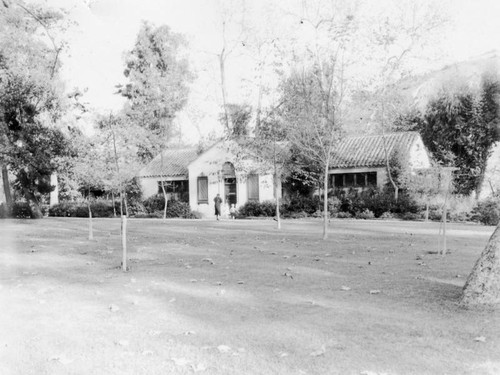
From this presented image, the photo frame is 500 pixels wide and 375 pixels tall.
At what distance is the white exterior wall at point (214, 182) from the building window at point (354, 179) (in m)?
4.58

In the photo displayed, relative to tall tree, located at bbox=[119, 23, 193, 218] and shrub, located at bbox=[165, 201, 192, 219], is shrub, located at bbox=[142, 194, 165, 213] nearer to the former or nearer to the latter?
shrub, located at bbox=[165, 201, 192, 219]

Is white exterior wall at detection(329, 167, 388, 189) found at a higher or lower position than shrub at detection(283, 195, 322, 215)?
higher

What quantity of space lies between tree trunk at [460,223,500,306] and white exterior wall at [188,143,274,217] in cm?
2847

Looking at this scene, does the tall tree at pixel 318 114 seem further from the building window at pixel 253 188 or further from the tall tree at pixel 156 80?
the tall tree at pixel 156 80

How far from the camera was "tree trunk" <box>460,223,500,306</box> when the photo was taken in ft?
23.2

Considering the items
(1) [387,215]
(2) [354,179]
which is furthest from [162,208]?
(1) [387,215]

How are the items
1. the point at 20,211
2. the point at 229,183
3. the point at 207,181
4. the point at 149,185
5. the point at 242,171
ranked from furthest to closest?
the point at 149,185 → the point at 207,181 → the point at 229,183 → the point at 20,211 → the point at 242,171

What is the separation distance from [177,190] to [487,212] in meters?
22.9

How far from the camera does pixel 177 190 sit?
40938mm

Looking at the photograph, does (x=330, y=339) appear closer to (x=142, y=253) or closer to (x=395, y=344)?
(x=395, y=344)

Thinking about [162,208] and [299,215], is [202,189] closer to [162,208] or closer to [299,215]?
[162,208]

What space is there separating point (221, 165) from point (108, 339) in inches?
1254

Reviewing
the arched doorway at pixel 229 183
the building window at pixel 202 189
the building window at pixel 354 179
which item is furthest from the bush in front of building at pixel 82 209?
the building window at pixel 354 179

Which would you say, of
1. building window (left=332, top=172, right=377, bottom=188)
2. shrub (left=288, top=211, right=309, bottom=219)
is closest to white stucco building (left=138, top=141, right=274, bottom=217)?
shrub (left=288, top=211, right=309, bottom=219)
